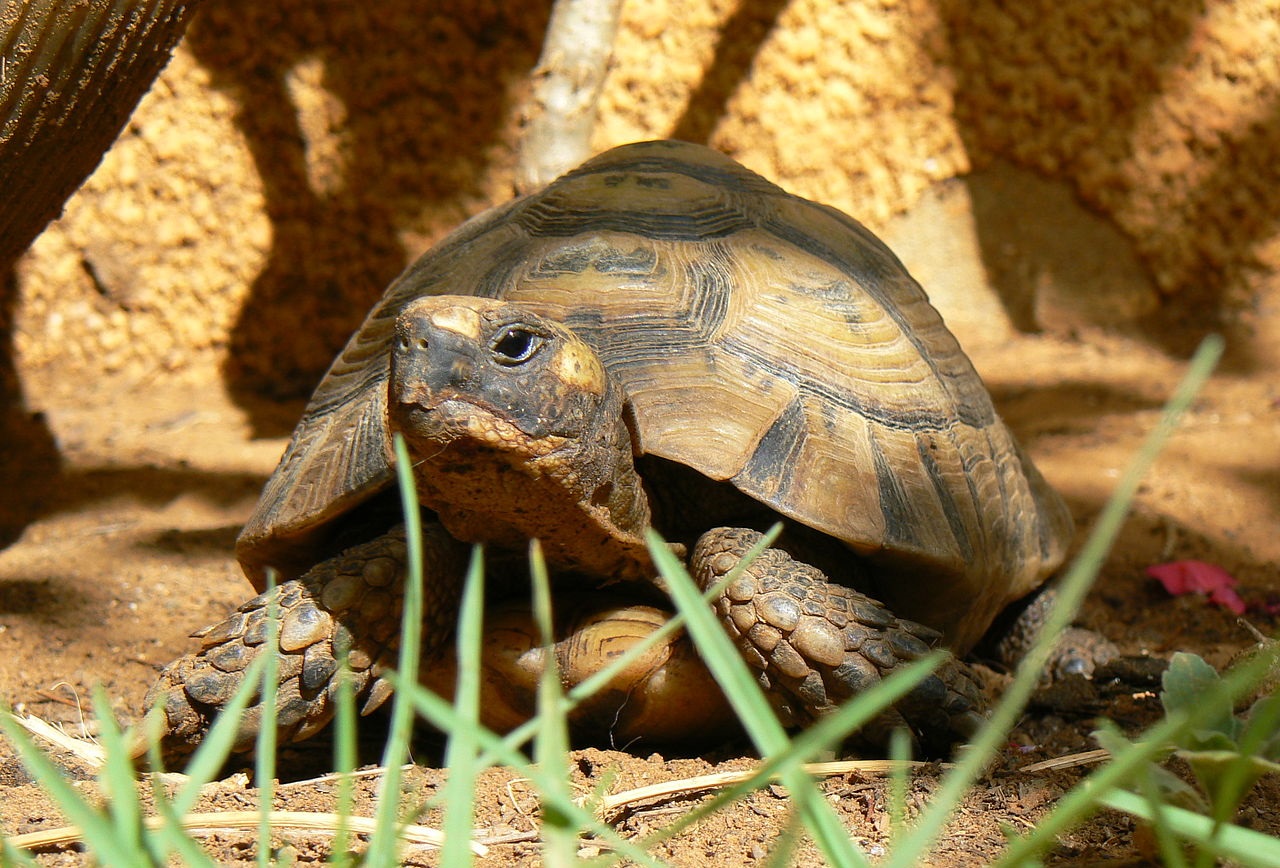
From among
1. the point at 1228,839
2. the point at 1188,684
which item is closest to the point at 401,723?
the point at 1228,839

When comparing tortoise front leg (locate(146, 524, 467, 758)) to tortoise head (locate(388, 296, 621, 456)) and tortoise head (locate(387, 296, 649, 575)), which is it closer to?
tortoise head (locate(387, 296, 649, 575))

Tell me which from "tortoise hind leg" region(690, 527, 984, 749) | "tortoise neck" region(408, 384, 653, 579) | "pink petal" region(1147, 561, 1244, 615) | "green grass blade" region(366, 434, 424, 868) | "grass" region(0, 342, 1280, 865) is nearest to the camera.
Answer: "grass" region(0, 342, 1280, 865)

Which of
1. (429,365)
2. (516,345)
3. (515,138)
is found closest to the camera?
(429,365)

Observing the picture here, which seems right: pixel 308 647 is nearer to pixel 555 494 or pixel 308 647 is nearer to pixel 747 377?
pixel 555 494

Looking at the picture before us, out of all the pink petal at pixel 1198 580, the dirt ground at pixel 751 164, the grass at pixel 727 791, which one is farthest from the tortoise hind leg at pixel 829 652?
the dirt ground at pixel 751 164

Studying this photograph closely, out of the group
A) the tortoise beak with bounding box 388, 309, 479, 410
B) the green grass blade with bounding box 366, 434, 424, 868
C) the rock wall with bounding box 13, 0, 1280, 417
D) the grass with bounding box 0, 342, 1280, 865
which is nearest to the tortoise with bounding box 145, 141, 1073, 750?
the tortoise beak with bounding box 388, 309, 479, 410

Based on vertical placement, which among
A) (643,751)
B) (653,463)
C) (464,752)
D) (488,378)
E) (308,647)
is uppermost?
(488,378)

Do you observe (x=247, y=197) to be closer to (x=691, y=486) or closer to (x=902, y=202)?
(x=902, y=202)
